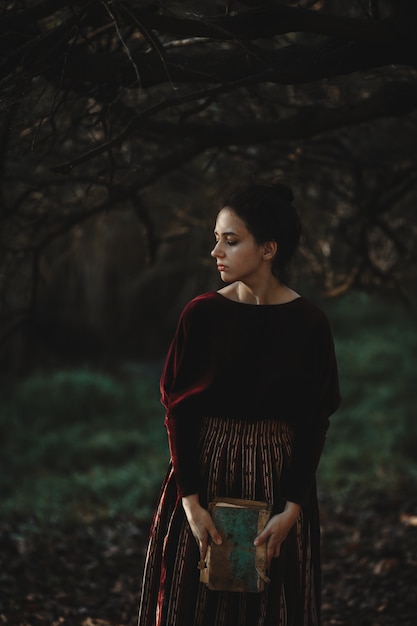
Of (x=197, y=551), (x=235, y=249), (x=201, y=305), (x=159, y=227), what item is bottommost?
(x=197, y=551)

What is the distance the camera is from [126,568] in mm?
4840

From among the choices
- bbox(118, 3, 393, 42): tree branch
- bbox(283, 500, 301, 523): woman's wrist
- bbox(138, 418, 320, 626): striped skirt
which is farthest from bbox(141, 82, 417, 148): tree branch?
bbox(283, 500, 301, 523): woman's wrist

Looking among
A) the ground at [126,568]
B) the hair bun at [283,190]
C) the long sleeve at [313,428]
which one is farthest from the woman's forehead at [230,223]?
the ground at [126,568]

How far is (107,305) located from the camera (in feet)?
38.5

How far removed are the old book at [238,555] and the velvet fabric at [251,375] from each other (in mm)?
134

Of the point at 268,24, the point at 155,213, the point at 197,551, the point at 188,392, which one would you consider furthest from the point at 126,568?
the point at 155,213

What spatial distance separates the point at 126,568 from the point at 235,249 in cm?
309

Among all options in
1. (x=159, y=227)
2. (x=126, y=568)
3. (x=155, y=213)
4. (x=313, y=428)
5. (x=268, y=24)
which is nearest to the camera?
(x=313, y=428)

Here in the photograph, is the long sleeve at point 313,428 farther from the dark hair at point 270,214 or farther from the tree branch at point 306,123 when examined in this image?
the tree branch at point 306,123

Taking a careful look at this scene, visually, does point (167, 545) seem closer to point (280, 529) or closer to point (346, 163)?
point (280, 529)

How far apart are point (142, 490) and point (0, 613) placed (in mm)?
3266

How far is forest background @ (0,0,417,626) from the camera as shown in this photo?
2674mm

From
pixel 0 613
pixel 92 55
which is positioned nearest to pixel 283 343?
pixel 92 55

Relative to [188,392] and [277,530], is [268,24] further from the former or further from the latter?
[277,530]
